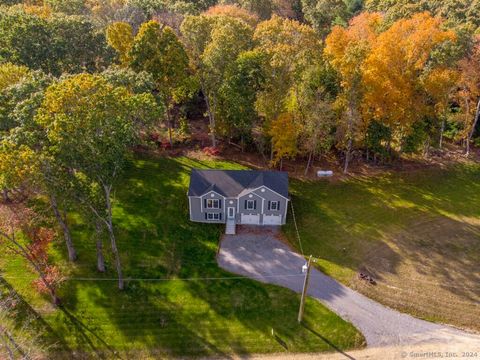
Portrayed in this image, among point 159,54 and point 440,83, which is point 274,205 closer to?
point 159,54

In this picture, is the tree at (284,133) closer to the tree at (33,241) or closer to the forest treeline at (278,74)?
the forest treeline at (278,74)

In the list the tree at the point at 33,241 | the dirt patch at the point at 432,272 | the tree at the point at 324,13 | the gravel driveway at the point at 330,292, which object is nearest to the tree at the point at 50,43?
the tree at the point at 33,241

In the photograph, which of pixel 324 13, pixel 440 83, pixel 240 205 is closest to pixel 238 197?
pixel 240 205

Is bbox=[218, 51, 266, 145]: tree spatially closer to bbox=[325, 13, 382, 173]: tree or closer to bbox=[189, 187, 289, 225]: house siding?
bbox=[325, 13, 382, 173]: tree

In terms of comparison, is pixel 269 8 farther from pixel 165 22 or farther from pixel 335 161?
pixel 335 161

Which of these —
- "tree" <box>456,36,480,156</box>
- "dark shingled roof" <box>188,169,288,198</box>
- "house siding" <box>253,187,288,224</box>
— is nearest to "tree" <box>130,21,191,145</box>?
"dark shingled roof" <box>188,169,288,198</box>

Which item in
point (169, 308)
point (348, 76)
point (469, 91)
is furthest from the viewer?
point (469, 91)
